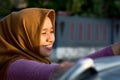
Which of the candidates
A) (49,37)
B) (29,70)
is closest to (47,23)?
(49,37)

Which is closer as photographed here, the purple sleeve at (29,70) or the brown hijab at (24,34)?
the purple sleeve at (29,70)

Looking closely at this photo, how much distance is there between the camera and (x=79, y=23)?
20.0 metres

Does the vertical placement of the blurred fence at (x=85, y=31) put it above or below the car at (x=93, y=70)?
below

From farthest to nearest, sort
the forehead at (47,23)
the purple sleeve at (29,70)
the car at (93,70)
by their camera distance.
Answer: the forehead at (47,23), the purple sleeve at (29,70), the car at (93,70)

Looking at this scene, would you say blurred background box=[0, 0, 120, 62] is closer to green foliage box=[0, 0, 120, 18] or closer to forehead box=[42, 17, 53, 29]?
green foliage box=[0, 0, 120, 18]

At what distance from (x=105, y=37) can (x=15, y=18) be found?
19.0 m

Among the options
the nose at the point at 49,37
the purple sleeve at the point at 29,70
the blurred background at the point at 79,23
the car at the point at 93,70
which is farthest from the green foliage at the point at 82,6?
the car at the point at 93,70

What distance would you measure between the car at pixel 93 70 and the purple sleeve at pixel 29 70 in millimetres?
312

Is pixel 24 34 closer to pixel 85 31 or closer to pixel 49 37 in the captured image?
pixel 49 37

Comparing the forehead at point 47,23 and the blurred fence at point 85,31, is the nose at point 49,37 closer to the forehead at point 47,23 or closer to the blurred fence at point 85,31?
the forehead at point 47,23

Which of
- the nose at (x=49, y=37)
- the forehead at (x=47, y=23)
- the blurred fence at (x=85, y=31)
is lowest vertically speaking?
the blurred fence at (x=85, y=31)

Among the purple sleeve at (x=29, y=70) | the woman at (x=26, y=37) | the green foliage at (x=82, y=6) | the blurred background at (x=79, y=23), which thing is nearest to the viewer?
the purple sleeve at (x=29, y=70)

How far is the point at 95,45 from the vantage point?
68.6 ft

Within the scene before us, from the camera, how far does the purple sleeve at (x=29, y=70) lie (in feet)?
7.39
